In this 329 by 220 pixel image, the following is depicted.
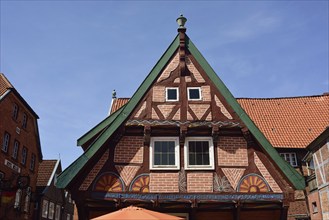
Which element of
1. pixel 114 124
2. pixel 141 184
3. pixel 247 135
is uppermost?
pixel 114 124

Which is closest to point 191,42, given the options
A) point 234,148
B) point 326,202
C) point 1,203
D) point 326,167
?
point 234,148

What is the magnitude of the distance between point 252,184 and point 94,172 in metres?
4.87

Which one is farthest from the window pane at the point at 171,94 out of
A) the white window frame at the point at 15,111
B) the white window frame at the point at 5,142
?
the white window frame at the point at 15,111

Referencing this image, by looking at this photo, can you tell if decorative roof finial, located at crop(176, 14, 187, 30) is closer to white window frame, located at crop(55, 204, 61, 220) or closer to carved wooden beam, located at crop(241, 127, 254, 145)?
carved wooden beam, located at crop(241, 127, 254, 145)

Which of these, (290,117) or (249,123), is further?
(290,117)

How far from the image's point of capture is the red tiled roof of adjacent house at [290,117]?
75.6 feet

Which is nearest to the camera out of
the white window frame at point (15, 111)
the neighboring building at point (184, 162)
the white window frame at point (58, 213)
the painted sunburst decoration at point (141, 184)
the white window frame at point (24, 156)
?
the neighboring building at point (184, 162)

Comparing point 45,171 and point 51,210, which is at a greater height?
point 45,171

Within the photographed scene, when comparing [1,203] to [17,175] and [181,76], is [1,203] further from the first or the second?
[181,76]

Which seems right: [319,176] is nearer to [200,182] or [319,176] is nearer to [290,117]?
[290,117]

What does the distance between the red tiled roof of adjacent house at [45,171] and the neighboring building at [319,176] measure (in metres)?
21.8

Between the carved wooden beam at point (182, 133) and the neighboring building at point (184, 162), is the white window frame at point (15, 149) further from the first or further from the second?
the carved wooden beam at point (182, 133)

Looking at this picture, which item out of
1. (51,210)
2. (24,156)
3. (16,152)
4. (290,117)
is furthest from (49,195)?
(290,117)

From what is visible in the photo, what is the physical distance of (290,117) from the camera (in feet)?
81.5
